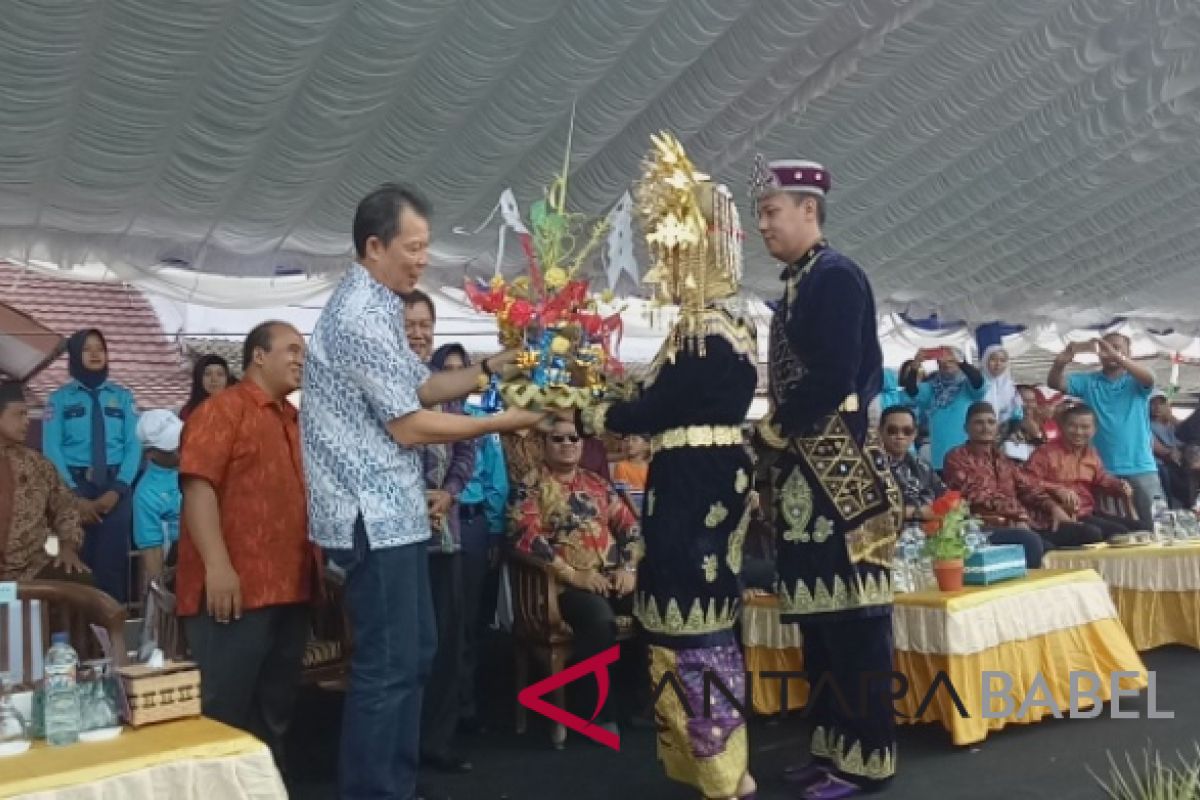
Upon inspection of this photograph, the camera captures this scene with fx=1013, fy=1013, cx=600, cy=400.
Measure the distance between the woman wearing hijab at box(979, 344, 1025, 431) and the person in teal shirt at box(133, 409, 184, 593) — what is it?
4620 mm

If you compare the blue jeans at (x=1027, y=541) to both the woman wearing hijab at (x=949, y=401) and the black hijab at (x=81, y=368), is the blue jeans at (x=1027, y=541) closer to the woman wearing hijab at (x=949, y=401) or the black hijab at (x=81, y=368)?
the woman wearing hijab at (x=949, y=401)

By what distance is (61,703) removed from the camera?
1.76m

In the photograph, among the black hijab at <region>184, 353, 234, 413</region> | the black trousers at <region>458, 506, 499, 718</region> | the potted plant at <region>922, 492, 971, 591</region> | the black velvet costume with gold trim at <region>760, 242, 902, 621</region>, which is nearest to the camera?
the black velvet costume with gold trim at <region>760, 242, 902, 621</region>

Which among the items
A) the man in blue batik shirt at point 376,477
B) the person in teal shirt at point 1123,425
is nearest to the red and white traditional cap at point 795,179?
the man in blue batik shirt at point 376,477

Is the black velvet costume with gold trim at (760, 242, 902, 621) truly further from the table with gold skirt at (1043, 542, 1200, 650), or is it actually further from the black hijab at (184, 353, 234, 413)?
the black hijab at (184, 353, 234, 413)

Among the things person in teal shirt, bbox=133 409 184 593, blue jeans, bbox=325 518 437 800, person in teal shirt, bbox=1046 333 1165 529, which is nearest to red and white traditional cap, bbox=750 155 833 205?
blue jeans, bbox=325 518 437 800

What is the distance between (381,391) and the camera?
2.06 m

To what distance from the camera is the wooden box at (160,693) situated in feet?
5.88

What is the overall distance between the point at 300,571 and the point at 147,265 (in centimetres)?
314

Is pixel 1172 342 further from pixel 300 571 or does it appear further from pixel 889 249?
pixel 300 571

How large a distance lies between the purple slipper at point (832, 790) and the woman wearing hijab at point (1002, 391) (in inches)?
154

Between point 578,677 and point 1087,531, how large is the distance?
2.98 metres

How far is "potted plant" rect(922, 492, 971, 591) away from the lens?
3389 mm

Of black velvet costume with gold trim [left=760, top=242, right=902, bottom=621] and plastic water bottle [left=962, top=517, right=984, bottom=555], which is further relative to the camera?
plastic water bottle [left=962, top=517, right=984, bottom=555]
